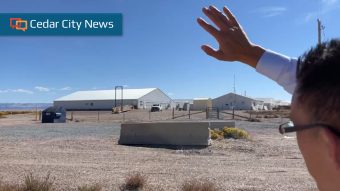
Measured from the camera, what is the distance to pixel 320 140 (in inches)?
51.2

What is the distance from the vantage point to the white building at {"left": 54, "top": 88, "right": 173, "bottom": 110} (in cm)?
10598

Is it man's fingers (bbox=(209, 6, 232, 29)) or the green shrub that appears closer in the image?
man's fingers (bbox=(209, 6, 232, 29))

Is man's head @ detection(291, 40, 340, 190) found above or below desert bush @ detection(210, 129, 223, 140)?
above

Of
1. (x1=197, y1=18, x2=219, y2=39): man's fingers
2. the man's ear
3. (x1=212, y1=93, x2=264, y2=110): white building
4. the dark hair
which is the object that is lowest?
the man's ear

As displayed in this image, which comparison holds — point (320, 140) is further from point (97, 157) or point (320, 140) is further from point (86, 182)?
point (97, 157)

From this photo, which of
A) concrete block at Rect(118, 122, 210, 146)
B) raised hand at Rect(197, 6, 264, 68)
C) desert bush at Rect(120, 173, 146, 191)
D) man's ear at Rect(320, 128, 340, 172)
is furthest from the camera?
concrete block at Rect(118, 122, 210, 146)

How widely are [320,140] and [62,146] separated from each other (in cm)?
1755

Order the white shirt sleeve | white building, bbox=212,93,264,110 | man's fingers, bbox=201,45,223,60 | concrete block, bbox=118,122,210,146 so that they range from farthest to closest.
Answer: white building, bbox=212,93,264,110, concrete block, bbox=118,122,210,146, man's fingers, bbox=201,45,223,60, the white shirt sleeve

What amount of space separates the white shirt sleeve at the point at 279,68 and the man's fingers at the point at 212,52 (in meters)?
0.25

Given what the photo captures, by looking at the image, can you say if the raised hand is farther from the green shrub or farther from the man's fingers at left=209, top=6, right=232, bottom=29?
the green shrub

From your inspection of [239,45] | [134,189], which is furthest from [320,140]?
[134,189]

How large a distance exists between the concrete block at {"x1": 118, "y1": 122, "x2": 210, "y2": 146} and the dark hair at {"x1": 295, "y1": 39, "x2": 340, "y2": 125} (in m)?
17.0

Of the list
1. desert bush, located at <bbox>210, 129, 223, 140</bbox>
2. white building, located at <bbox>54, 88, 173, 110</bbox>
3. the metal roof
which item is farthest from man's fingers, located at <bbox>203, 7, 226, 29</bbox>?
the metal roof

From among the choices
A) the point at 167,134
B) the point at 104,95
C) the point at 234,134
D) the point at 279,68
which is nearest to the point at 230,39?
the point at 279,68
